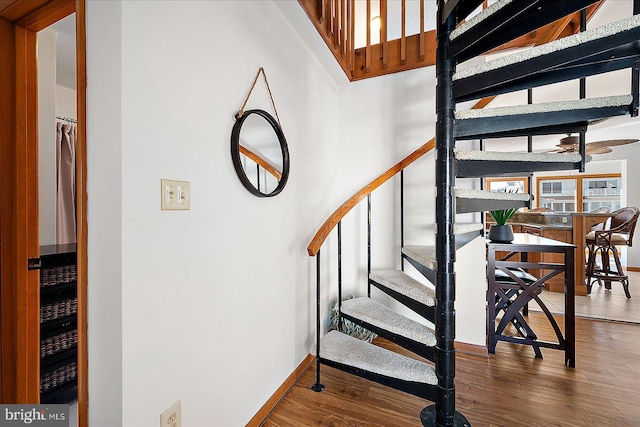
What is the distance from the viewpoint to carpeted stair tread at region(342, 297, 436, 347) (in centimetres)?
169

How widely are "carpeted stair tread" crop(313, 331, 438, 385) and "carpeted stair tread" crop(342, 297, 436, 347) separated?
154 mm

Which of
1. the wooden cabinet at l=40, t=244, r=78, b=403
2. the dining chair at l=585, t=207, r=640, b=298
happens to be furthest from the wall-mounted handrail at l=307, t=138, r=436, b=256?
the dining chair at l=585, t=207, r=640, b=298

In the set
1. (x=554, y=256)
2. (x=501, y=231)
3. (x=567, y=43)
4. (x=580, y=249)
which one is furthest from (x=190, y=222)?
(x=580, y=249)

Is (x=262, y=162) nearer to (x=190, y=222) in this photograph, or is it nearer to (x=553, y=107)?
(x=190, y=222)

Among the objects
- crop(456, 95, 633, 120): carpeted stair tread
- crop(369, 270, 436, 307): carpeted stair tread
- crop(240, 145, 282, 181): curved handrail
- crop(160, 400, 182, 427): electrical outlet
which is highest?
crop(456, 95, 633, 120): carpeted stair tread

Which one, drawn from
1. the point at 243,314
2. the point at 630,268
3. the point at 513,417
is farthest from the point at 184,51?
the point at 630,268

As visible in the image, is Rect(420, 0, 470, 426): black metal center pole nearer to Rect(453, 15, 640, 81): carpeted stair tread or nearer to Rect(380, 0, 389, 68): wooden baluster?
Rect(453, 15, 640, 81): carpeted stair tread

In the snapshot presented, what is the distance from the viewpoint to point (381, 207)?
9.15ft

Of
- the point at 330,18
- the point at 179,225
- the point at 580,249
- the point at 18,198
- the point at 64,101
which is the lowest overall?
the point at 580,249

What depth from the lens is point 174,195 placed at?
3.56ft

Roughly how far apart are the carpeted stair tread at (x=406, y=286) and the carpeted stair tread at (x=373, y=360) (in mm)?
367

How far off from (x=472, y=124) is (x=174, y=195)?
148cm

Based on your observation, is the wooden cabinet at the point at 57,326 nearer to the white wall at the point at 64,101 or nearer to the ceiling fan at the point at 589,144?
the white wall at the point at 64,101

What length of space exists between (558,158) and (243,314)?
75.1 inches
